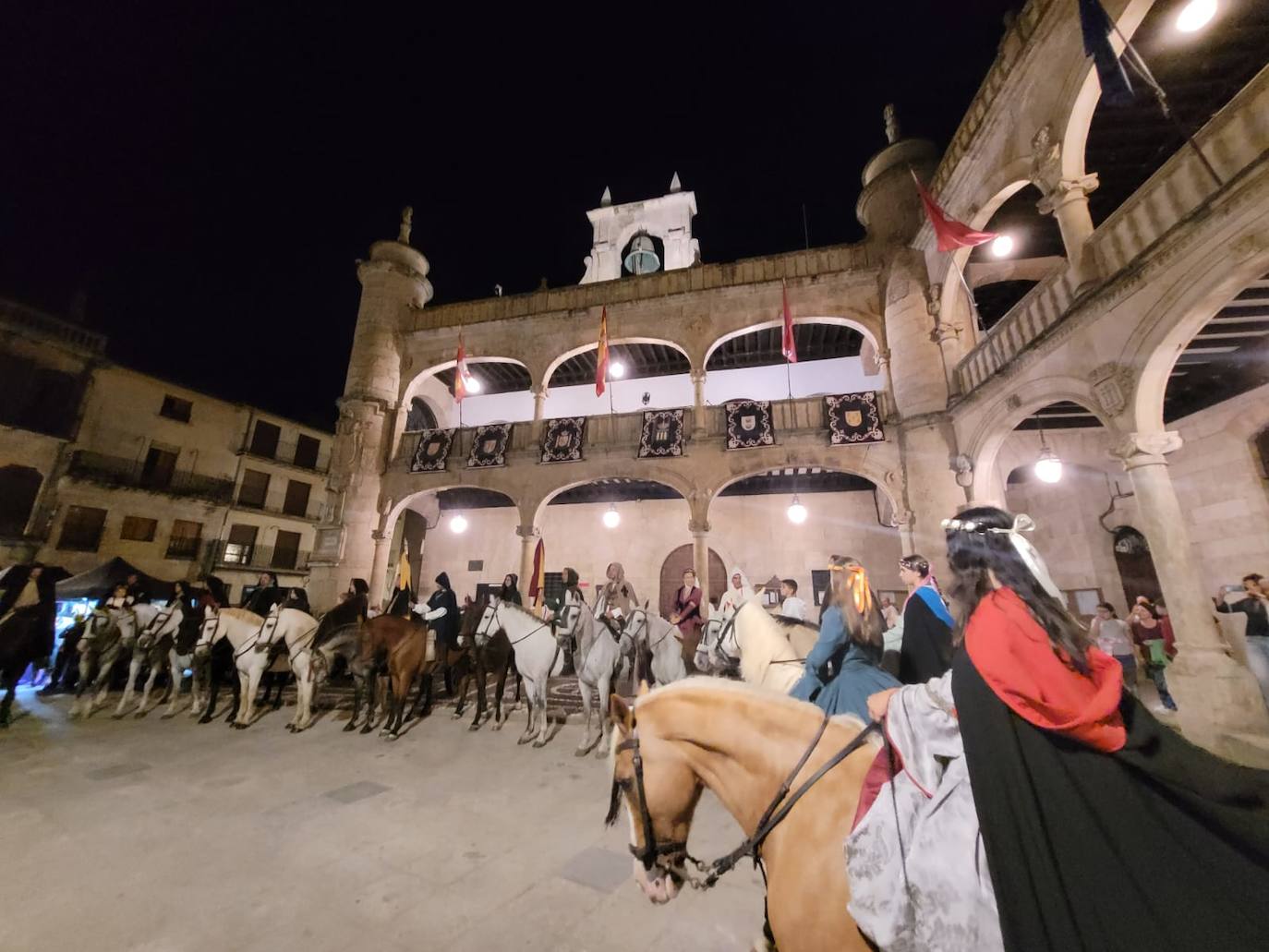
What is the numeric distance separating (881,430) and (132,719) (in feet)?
50.6

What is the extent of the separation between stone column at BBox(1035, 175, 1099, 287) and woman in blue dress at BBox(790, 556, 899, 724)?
21.0 ft

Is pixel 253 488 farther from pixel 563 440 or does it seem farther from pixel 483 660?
pixel 483 660

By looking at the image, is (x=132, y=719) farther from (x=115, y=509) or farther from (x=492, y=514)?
(x=115, y=509)

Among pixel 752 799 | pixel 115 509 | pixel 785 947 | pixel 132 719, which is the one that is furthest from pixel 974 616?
pixel 115 509

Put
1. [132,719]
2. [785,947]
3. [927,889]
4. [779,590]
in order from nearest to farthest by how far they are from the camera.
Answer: [927,889], [785,947], [132,719], [779,590]

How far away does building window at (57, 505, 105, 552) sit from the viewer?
1720 cm

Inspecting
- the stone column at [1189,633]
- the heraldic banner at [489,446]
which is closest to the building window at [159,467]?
the heraldic banner at [489,446]

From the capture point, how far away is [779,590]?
9.58 m

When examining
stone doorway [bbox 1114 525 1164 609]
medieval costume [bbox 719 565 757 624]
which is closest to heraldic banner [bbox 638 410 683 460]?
medieval costume [bbox 719 565 757 624]

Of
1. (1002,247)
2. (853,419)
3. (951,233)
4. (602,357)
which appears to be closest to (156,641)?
(602,357)

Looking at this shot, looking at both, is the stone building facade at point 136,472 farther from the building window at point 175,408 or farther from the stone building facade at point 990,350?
the stone building facade at point 990,350

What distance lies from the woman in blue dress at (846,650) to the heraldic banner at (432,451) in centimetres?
1287

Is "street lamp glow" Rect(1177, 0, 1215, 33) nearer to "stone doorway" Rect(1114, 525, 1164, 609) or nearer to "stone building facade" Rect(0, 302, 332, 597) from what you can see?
"stone doorway" Rect(1114, 525, 1164, 609)

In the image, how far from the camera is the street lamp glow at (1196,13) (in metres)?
5.24
